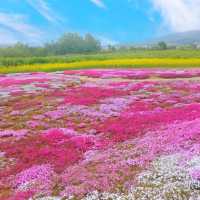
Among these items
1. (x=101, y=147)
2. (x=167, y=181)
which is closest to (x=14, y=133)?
(x=101, y=147)

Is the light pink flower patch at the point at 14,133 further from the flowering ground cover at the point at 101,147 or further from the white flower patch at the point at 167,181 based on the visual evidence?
the white flower patch at the point at 167,181

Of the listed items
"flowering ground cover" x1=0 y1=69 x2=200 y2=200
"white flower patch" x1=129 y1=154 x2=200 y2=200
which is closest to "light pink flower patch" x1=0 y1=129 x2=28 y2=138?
"flowering ground cover" x1=0 y1=69 x2=200 y2=200

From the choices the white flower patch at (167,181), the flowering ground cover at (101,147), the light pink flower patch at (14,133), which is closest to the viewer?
the white flower patch at (167,181)

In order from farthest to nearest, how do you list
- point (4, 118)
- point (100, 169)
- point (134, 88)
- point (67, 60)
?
1. point (67, 60)
2. point (134, 88)
3. point (4, 118)
4. point (100, 169)

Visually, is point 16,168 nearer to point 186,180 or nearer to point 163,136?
point 163,136

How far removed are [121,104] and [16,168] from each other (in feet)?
53.2

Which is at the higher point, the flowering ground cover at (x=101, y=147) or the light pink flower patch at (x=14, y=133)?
the flowering ground cover at (x=101, y=147)

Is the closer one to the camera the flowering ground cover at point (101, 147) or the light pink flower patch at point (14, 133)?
the flowering ground cover at point (101, 147)

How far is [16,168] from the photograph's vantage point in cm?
2006

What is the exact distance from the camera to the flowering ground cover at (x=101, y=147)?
15.8 meters

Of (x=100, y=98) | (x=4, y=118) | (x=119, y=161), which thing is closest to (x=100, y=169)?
(x=119, y=161)

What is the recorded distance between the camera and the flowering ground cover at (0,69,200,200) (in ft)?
51.7

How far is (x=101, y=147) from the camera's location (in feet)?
71.8

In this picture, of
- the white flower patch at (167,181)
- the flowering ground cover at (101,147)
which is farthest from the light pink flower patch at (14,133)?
the white flower patch at (167,181)
